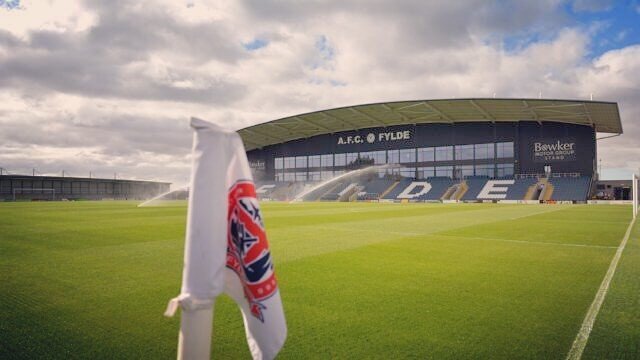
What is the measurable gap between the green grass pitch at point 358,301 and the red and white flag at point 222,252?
5.18ft

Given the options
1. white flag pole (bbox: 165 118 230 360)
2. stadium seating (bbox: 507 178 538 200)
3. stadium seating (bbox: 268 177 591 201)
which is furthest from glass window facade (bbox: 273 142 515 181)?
white flag pole (bbox: 165 118 230 360)

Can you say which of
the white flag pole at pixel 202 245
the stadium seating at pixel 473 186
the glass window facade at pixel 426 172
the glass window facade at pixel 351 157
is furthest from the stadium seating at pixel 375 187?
the white flag pole at pixel 202 245

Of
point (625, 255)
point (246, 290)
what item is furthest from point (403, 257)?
point (246, 290)

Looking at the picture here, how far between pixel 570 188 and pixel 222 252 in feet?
174

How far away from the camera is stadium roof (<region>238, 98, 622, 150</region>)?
142 feet

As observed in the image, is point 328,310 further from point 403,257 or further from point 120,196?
point 120,196

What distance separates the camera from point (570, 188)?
1778 inches

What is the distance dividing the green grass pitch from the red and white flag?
Result: 62.2 inches

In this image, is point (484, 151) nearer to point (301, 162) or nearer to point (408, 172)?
point (408, 172)

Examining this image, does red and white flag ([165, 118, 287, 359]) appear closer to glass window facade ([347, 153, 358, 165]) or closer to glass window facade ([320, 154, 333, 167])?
glass window facade ([347, 153, 358, 165])

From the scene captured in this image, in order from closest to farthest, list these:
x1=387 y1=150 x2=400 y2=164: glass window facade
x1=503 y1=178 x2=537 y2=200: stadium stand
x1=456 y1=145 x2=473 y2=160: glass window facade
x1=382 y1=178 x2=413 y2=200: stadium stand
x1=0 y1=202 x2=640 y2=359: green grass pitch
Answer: x1=0 y1=202 x2=640 y2=359: green grass pitch < x1=503 y1=178 x2=537 y2=200: stadium stand < x1=456 y1=145 x2=473 y2=160: glass window facade < x1=382 y1=178 x2=413 y2=200: stadium stand < x1=387 y1=150 x2=400 y2=164: glass window facade

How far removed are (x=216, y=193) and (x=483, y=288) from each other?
4.92 m

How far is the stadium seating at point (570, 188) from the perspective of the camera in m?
43.8

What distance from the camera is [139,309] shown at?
4.53 m
